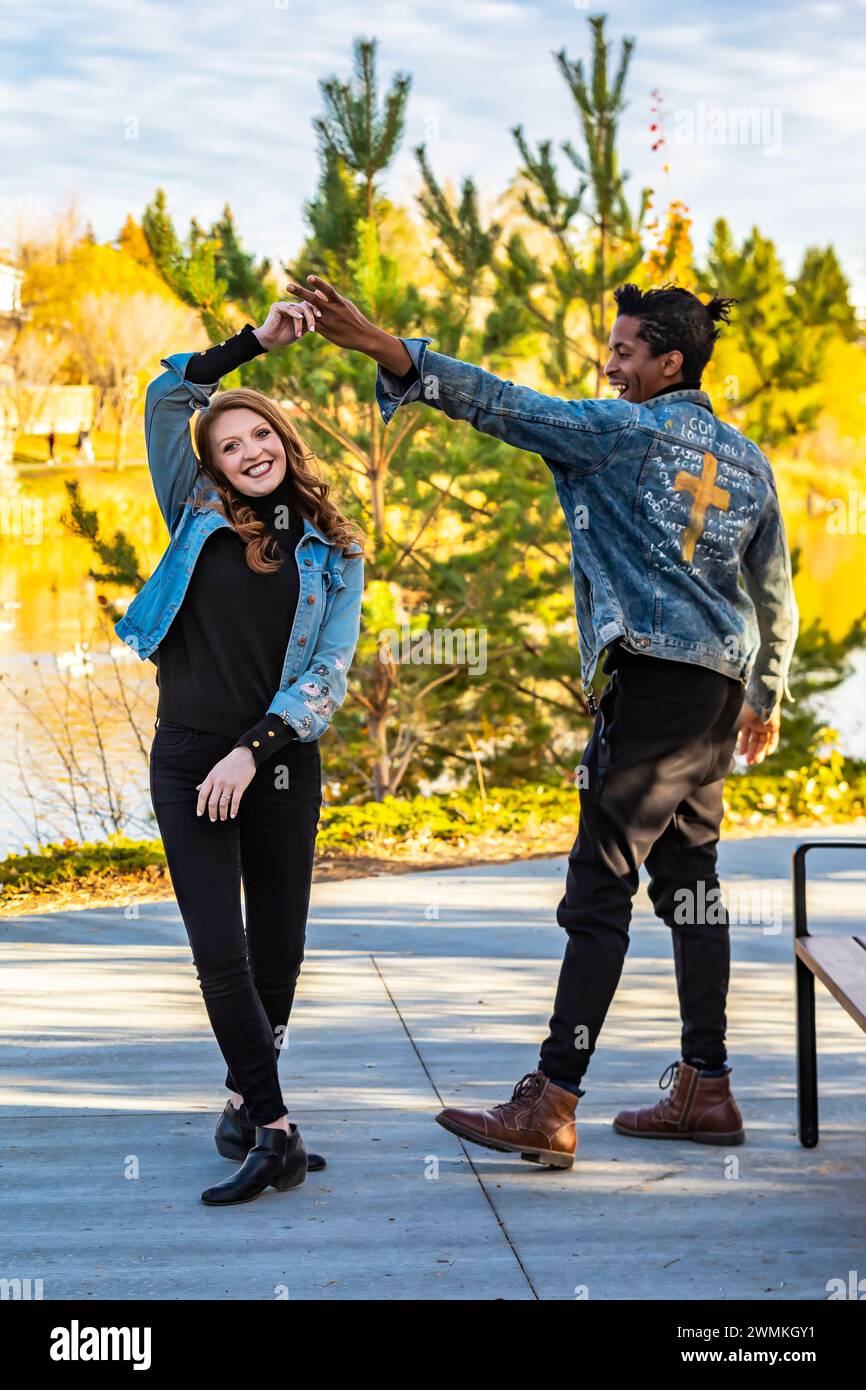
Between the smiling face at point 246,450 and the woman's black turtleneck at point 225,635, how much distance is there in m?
0.10

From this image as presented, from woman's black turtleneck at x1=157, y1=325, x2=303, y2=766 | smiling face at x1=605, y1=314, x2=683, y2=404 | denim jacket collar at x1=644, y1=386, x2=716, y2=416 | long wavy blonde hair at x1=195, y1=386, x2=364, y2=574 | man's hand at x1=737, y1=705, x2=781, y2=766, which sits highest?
smiling face at x1=605, y1=314, x2=683, y2=404

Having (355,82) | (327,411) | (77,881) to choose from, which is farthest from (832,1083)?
(355,82)

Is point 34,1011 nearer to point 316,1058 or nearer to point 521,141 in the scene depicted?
point 316,1058

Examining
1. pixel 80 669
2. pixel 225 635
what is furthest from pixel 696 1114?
pixel 80 669

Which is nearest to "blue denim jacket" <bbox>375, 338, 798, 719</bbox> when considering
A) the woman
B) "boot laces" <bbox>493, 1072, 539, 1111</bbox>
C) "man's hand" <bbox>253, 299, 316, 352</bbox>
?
"man's hand" <bbox>253, 299, 316, 352</bbox>

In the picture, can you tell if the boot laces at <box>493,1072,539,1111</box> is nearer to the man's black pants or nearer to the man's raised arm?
the man's black pants

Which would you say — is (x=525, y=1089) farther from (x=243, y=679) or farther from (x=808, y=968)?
(x=243, y=679)

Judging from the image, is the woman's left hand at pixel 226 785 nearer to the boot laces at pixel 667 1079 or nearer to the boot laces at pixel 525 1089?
the boot laces at pixel 525 1089

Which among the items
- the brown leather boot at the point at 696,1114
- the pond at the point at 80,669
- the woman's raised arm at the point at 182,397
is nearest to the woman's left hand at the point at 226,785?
the woman's raised arm at the point at 182,397

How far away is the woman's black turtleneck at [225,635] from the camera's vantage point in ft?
11.0

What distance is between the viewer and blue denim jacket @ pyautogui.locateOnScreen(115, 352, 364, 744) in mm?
3311

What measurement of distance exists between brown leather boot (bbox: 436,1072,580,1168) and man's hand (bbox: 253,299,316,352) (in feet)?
5.50

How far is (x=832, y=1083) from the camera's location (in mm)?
4207

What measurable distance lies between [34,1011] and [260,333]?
2.31 m
